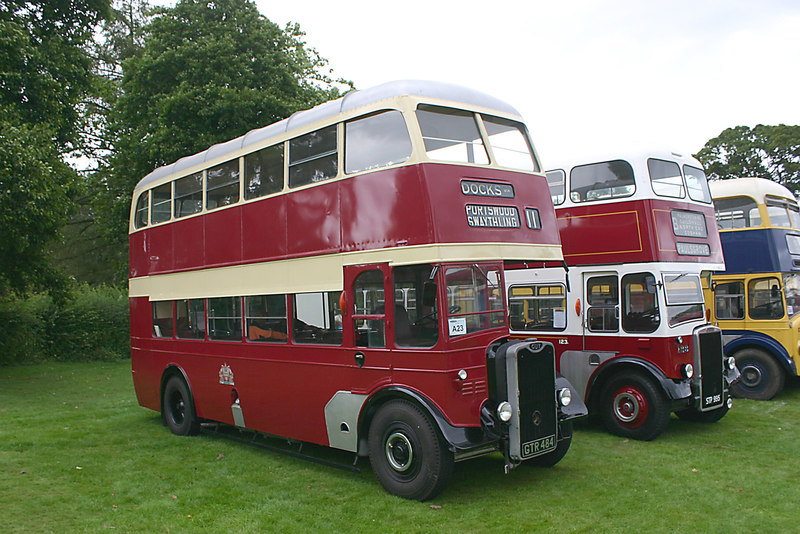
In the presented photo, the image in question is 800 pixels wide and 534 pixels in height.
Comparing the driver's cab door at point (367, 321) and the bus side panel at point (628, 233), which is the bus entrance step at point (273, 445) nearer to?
the driver's cab door at point (367, 321)

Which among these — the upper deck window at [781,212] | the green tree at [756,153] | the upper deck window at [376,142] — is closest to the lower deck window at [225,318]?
the upper deck window at [376,142]

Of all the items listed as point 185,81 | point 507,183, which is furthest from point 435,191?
point 185,81

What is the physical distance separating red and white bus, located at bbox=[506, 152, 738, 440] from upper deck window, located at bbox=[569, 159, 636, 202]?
→ 2 centimetres

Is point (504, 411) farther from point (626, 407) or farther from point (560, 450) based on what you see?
point (626, 407)

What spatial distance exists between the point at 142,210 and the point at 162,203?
91cm

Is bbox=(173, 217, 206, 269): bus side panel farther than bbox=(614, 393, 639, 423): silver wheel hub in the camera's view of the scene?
Yes

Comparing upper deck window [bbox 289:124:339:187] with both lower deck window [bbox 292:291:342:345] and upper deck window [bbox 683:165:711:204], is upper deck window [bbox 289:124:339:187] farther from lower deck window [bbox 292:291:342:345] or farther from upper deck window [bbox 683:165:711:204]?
→ upper deck window [bbox 683:165:711:204]

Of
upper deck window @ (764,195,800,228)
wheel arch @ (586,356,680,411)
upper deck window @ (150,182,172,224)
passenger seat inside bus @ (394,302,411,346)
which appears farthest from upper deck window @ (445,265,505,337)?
upper deck window @ (764,195,800,228)

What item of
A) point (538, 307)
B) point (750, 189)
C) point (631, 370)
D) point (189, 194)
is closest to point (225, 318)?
point (189, 194)

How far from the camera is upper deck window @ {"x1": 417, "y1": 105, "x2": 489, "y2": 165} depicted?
723 cm

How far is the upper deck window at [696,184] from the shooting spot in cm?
1100

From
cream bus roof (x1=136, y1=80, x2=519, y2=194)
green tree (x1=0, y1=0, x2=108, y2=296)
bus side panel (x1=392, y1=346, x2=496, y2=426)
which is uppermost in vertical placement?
green tree (x1=0, y1=0, x2=108, y2=296)

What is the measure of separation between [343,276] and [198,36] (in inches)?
637

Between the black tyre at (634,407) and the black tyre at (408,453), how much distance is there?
168 inches
